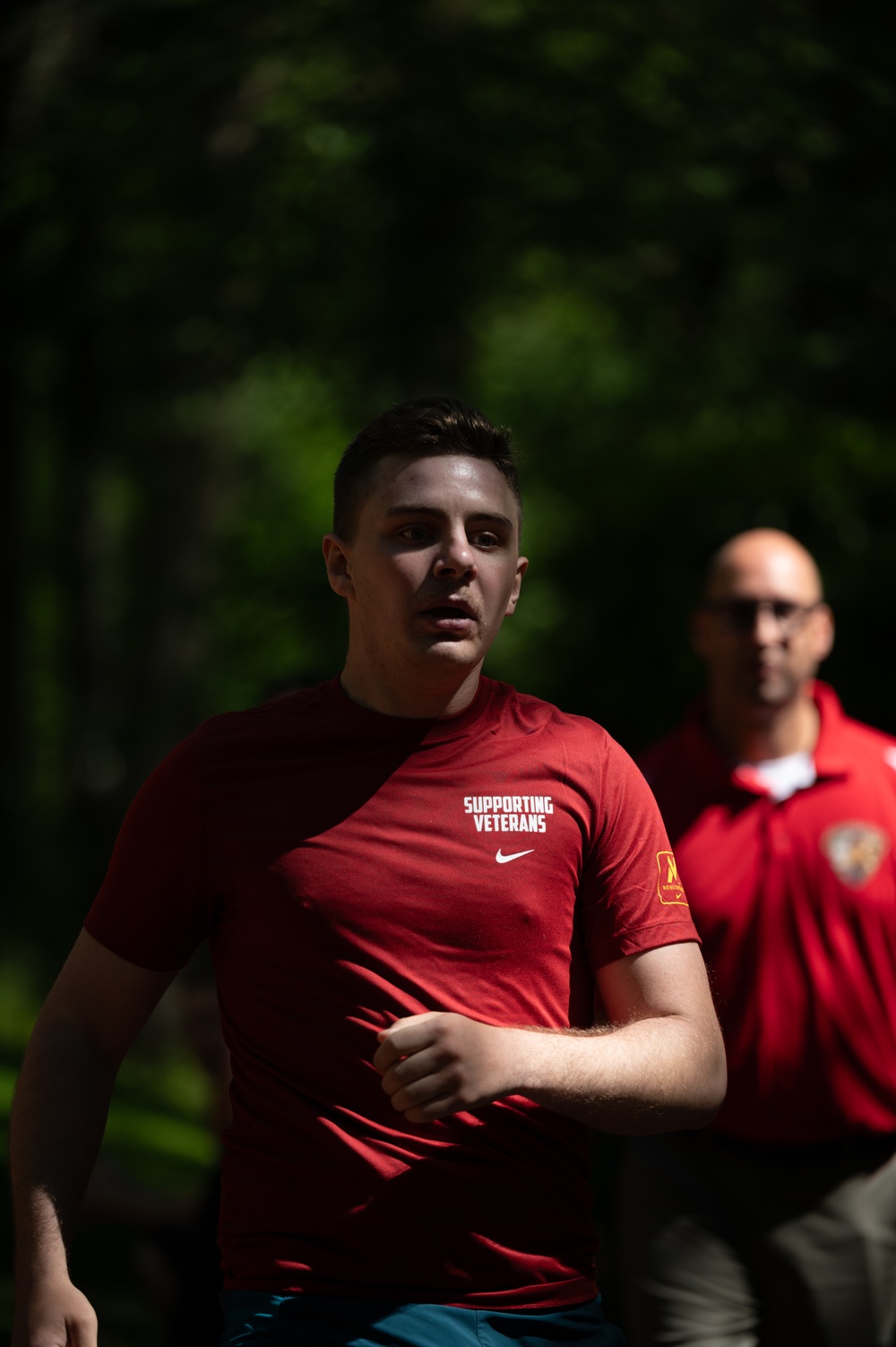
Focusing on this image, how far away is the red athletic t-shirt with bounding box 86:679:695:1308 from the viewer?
238 cm

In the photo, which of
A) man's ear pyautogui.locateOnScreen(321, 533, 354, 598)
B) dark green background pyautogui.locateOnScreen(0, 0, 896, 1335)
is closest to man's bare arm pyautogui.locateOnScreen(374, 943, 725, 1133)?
man's ear pyautogui.locateOnScreen(321, 533, 354, 598)

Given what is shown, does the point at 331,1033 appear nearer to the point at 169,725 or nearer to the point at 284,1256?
the point at 284,1256

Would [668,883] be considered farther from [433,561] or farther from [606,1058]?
[433,561]

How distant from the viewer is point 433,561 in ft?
8.20

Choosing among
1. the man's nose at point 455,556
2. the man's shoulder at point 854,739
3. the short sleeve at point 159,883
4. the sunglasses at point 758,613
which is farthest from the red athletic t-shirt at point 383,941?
the sunglasses at point 758,613

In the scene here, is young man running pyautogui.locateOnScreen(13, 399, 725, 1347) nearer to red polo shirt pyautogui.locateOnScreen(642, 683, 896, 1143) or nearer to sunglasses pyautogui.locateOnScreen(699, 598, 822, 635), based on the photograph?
red polo shirt pyautogui.locateOnScreen(642, 683, 896, 1143)

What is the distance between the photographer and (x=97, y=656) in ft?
66.0

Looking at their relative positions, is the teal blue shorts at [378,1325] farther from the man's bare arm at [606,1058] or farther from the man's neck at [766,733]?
the man's neck at [766,733]

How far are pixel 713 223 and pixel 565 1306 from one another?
6800 millimetres

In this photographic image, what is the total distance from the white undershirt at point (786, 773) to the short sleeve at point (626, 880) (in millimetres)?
1781

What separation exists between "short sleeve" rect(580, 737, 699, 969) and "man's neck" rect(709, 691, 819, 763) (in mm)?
1893

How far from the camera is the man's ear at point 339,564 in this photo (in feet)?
8.68

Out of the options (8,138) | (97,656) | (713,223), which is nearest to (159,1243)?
(713,223)

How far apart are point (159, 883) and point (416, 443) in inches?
30.6
